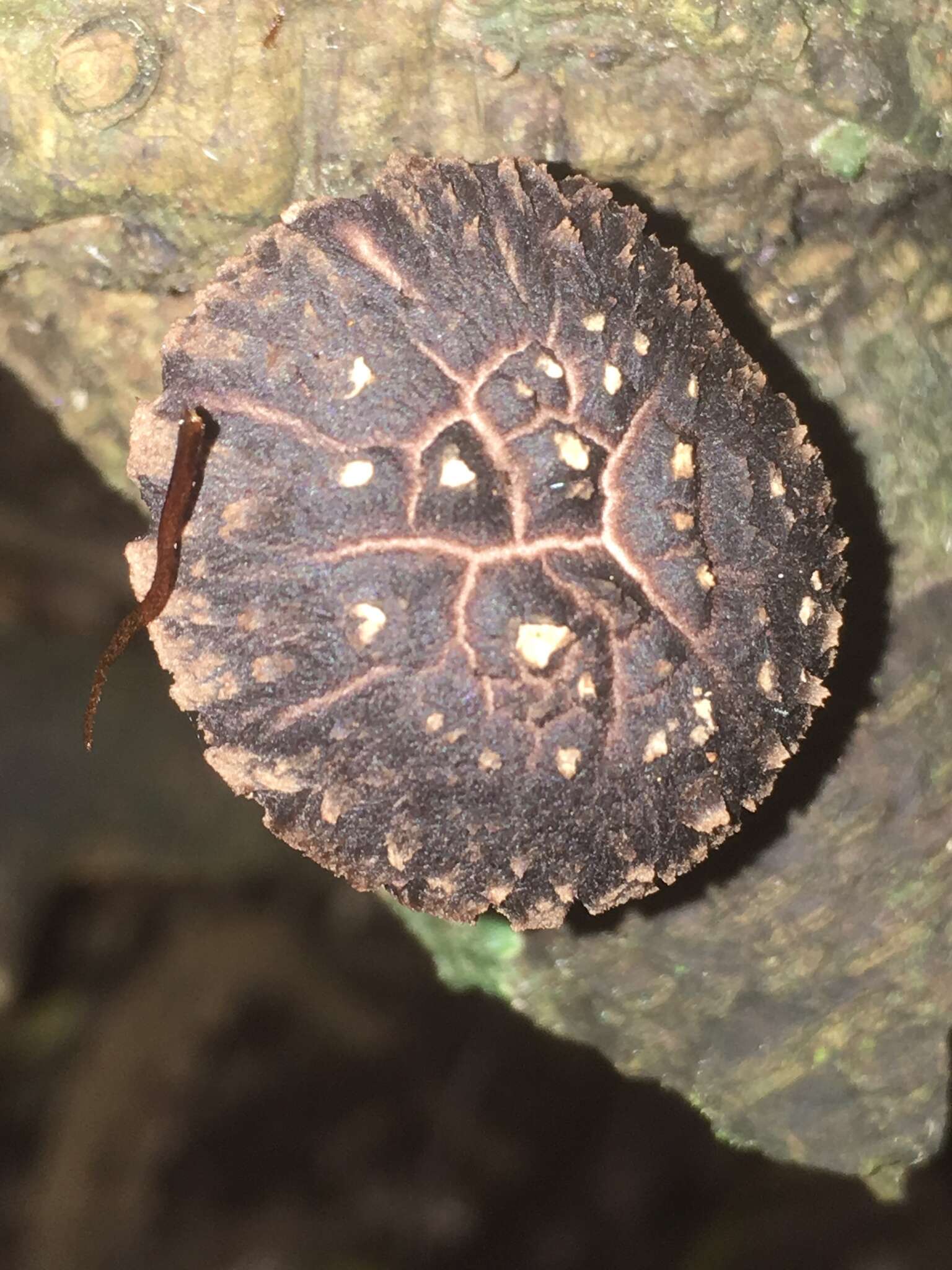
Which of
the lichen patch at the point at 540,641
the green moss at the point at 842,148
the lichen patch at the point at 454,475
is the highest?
the green moss at the point at 842,148

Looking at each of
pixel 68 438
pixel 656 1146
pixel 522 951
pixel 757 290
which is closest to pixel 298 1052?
pixel 522 951

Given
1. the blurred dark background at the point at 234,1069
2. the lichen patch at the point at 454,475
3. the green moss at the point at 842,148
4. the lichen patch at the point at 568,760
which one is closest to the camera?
Answer: the lichen patch at the point at 454,475

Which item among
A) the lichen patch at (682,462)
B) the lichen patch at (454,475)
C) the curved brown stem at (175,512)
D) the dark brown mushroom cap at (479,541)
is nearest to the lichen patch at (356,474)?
the dark brown mushroom cap at (479,541)

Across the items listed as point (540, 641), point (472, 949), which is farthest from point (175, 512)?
point (472, 949)

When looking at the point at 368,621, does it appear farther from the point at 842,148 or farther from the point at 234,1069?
the point at 234,1069

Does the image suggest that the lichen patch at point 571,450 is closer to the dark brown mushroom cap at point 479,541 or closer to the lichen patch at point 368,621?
the dark brown mushroom cap at point 479,541

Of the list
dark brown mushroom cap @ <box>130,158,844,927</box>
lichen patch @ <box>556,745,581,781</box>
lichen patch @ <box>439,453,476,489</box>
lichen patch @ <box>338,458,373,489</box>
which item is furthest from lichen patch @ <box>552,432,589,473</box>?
lichen patch @ <box>556,745,581,781</box>
